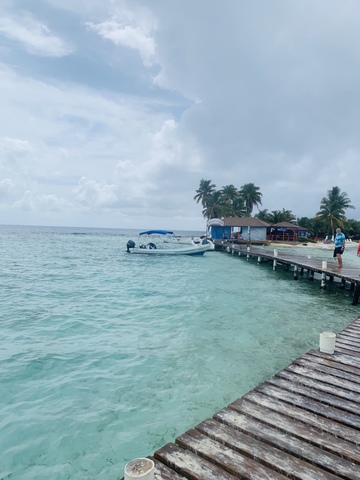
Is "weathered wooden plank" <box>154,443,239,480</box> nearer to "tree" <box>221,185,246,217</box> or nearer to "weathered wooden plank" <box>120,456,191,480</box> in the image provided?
"weathered wooden plank" <box>120,456,191,480</box>

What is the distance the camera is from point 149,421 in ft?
16.9

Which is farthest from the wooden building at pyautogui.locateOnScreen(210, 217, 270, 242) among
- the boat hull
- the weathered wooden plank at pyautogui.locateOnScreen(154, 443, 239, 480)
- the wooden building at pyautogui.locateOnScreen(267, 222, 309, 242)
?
the weathered wooden plank at pyautogui.locateOnScreen(154, 443, 239, 480)

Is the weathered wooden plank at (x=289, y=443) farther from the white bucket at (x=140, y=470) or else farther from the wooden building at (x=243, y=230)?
the wooden building at (x=243, y=230)

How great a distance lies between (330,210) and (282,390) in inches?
2415

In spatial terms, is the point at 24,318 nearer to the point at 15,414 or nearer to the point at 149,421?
the point at 15,414

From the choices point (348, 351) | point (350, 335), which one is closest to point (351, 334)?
point (350, 335)

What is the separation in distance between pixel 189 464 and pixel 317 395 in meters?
2.39

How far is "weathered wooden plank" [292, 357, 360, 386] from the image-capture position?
4824 mm

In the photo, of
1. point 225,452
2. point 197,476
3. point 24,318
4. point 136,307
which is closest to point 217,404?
point 225,452

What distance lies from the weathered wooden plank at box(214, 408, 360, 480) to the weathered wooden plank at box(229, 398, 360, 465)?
0.16 feet

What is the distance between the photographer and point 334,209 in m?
58.2

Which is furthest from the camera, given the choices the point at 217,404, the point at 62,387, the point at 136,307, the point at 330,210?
the point at 330,210

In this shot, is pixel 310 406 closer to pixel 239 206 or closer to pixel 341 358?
pixel 341 358

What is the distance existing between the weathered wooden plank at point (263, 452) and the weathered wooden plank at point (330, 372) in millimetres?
2230
